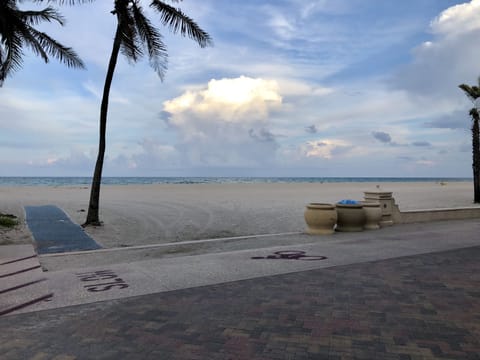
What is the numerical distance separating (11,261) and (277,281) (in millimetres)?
5227

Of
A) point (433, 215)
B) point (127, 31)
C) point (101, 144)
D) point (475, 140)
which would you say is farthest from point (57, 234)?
point (475, 140)

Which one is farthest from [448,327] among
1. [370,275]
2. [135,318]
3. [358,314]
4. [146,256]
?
[146,256]

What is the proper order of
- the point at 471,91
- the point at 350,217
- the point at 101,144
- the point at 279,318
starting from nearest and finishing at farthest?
the point at 279,318
the point at 350,217
the point at 101,144
the point at 471,91

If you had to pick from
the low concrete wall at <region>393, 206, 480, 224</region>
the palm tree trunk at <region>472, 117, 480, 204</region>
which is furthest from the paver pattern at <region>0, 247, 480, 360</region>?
the palm tree trunk at <region>472, 117, 480, 204</region>

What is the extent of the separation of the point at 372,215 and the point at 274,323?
8092 millimetres

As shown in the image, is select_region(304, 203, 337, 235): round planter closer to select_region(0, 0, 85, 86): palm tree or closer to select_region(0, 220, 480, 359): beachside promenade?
select_region(0, 220, 480, 359): beachside promenade

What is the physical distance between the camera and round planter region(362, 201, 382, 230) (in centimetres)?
1146

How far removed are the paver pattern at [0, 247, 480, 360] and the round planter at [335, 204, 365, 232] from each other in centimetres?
513

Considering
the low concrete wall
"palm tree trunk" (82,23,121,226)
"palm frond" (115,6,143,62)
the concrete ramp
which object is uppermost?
"palm frond" (115,6,143,62)

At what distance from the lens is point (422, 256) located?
7465 mm

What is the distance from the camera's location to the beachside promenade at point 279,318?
11.7 ft

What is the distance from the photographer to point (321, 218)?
10516 millimetres

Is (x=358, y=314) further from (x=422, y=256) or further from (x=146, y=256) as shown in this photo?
(x=146, y=256)

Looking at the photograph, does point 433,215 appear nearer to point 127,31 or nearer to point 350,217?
point 350,217
